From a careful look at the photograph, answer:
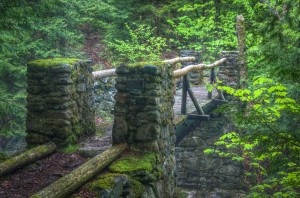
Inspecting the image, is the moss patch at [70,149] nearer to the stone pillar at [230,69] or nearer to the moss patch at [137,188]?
the moss patch at [137,188]

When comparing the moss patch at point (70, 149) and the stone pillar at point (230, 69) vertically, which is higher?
the stone pillar at point (230, 69)

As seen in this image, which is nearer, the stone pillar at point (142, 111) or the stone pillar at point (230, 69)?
the stone pillar at point (142, 111)

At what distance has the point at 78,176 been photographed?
426cm

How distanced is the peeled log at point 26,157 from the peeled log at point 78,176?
A: 968mm

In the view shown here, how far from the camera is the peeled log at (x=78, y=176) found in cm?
376

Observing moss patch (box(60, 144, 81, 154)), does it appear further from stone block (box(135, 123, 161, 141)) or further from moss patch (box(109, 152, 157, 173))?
stone block (box(135, 123, 161, 141))

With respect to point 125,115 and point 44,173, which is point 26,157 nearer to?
point 44,173

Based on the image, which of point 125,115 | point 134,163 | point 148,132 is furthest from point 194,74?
point 134,163

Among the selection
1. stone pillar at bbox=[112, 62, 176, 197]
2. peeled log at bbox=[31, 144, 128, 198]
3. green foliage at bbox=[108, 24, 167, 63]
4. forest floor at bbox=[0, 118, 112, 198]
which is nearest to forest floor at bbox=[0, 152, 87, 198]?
forest floor at bbox=[0, 118, 112, 198]

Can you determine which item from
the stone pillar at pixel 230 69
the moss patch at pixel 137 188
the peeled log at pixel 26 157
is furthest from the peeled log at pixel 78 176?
the stone pillar at pixel 230 69

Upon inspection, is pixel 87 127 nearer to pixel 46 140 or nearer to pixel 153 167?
pixel 46 140

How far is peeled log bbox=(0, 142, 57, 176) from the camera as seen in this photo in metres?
4.61

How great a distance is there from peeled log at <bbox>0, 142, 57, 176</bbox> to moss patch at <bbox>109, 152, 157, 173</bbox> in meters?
1.15

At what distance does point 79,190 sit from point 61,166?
1098mm
